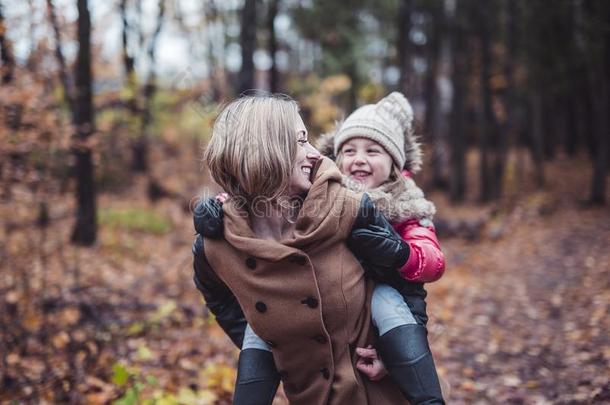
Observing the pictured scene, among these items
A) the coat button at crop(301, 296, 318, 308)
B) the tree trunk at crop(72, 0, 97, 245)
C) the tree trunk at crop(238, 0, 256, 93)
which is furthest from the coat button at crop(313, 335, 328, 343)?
the tree trunk at crop(72, 0, 97, 245)

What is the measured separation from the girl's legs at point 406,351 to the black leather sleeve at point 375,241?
20 centimetres

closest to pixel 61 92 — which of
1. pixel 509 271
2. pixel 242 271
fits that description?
pixel 509 271

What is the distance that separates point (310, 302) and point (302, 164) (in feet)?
1.82

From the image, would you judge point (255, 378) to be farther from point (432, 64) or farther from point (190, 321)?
point (432, 64)

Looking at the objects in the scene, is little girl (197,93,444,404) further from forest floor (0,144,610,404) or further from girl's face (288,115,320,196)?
forest floor (0,144,610,404)

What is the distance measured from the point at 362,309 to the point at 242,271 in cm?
54

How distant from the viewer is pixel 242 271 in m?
2.06

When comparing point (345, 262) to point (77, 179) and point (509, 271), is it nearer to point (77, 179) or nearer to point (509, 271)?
point (509, 271)

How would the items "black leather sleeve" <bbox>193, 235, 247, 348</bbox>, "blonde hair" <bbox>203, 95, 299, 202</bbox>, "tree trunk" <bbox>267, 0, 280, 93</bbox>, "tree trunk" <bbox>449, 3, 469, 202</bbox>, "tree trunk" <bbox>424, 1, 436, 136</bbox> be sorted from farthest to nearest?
1. "tree trunk" <bbox>424, 1, 436, 136</bbox>
2. "tree trunk" <bbox>449, 3, 469, 202</bbox>
3. "tree trunk" <bbox>267, 0, 280, 93</bbox>
4. "black leather sleeve" <bbox>193, 235, 247, 348</bbox>
5. "blonde hair" <bbox>203, 95, 299, 202</bbox>

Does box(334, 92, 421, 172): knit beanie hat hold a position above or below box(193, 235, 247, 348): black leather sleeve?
above

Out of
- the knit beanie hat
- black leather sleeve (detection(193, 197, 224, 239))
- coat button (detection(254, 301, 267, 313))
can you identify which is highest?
the knit beanie hat

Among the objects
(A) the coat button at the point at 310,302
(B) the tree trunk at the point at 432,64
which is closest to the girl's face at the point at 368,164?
(A) the coat button at the point at 310,302

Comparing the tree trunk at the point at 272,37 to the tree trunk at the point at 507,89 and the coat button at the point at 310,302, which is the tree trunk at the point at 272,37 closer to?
the tree trunk at the point at 507,89

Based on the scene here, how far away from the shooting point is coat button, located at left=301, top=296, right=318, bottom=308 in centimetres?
204
